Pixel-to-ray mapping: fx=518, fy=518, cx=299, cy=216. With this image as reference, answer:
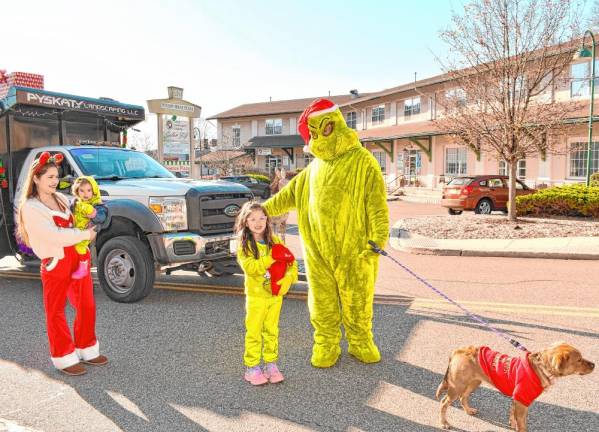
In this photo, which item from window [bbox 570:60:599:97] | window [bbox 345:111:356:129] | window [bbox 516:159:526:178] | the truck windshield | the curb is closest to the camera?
the truck windshield

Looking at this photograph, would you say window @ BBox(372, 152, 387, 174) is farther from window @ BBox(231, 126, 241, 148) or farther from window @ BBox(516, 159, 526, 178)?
window @ BBox(231, 126, 241, 148)

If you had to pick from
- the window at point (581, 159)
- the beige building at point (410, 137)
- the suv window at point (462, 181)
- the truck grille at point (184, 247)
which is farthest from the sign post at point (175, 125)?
the window at point (581, 159)

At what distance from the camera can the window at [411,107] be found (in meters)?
32.3

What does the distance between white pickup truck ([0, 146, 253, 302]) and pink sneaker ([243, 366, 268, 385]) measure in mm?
2681

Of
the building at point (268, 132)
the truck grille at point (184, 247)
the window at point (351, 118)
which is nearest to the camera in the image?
the truck grille at point (184, 247)

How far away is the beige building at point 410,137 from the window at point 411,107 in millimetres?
64

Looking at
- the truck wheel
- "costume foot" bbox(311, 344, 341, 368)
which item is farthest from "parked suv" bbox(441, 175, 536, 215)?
"costume foot" bbox(311, 344, 341, 368)

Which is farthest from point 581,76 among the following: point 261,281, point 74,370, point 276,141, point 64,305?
point 276,141

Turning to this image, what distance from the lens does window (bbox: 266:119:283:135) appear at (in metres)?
47.3

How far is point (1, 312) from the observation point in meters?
6.33

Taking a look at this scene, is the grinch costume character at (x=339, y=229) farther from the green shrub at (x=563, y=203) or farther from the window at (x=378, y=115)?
the window at (x=378, y=115)

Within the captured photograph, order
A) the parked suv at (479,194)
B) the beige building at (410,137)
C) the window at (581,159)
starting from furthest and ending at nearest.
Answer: the beige building at (410,137)
the window at (581,159)
the parked suv at (479,194)

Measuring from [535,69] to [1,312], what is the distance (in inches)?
521

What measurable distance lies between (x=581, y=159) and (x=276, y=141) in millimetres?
27254
